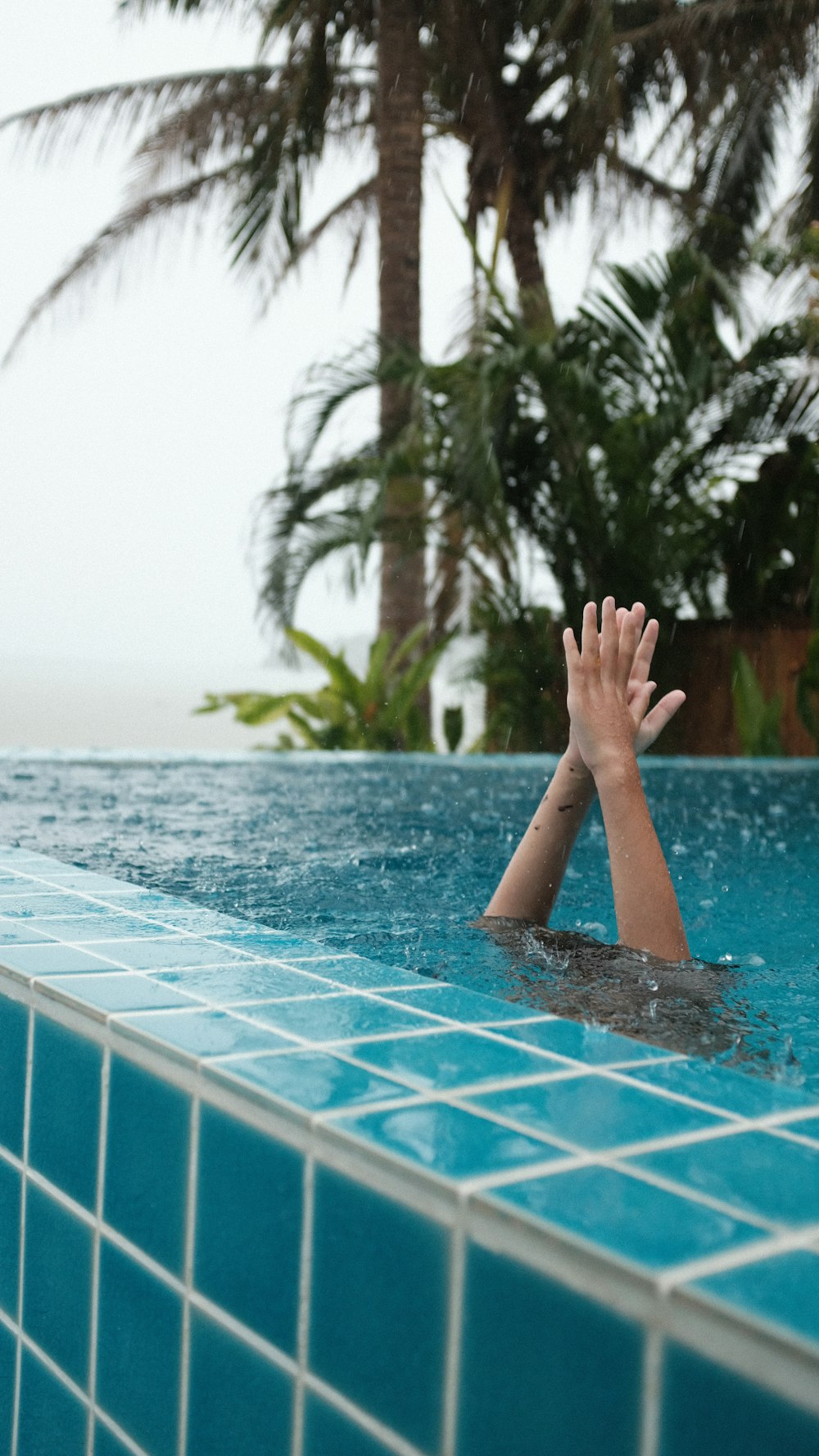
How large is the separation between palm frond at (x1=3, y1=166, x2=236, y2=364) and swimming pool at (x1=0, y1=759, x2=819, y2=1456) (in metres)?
12.1

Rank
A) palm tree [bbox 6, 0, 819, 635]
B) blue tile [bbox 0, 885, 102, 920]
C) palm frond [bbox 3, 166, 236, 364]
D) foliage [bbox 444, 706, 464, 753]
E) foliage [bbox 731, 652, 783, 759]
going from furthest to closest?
palm frond [bbox 3, 166, 236, 364] → palm tree [bbox 6, 0, 819, 635] → foliage [bbox 444, 706, 464, 753] → foliage [bbox 731, 652, 783, 759] → blue tile [bbox 0, 885, 102, 920]

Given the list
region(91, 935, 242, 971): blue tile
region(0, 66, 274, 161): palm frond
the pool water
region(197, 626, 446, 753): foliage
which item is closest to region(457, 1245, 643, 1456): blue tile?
region(91, 935, 242, 971): blue tile

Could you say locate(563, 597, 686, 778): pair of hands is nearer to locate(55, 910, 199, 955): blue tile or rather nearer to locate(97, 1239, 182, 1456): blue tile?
locate(55, 910, 199, 955): blue tile

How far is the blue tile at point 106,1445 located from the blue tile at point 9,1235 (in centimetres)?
19

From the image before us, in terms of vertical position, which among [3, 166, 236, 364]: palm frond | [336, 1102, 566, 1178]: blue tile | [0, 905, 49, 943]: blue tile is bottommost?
[336, 1102, 566, 1178]: blue tile

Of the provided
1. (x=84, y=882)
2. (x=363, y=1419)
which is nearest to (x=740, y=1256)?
(x=363, y=1419)

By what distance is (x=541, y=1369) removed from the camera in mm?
782

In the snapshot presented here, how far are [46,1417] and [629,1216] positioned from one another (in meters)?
0.79

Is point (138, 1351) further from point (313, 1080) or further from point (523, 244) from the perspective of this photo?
point (523, 244)

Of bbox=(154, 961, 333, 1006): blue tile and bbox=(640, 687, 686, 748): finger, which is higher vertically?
bbox=(640, 687, 686, 748): finger

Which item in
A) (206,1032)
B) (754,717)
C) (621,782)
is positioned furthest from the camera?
(754,717)

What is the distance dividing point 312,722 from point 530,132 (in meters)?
6.06

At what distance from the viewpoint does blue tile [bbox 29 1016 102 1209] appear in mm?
1201

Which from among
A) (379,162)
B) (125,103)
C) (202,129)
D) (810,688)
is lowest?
(810,688)
